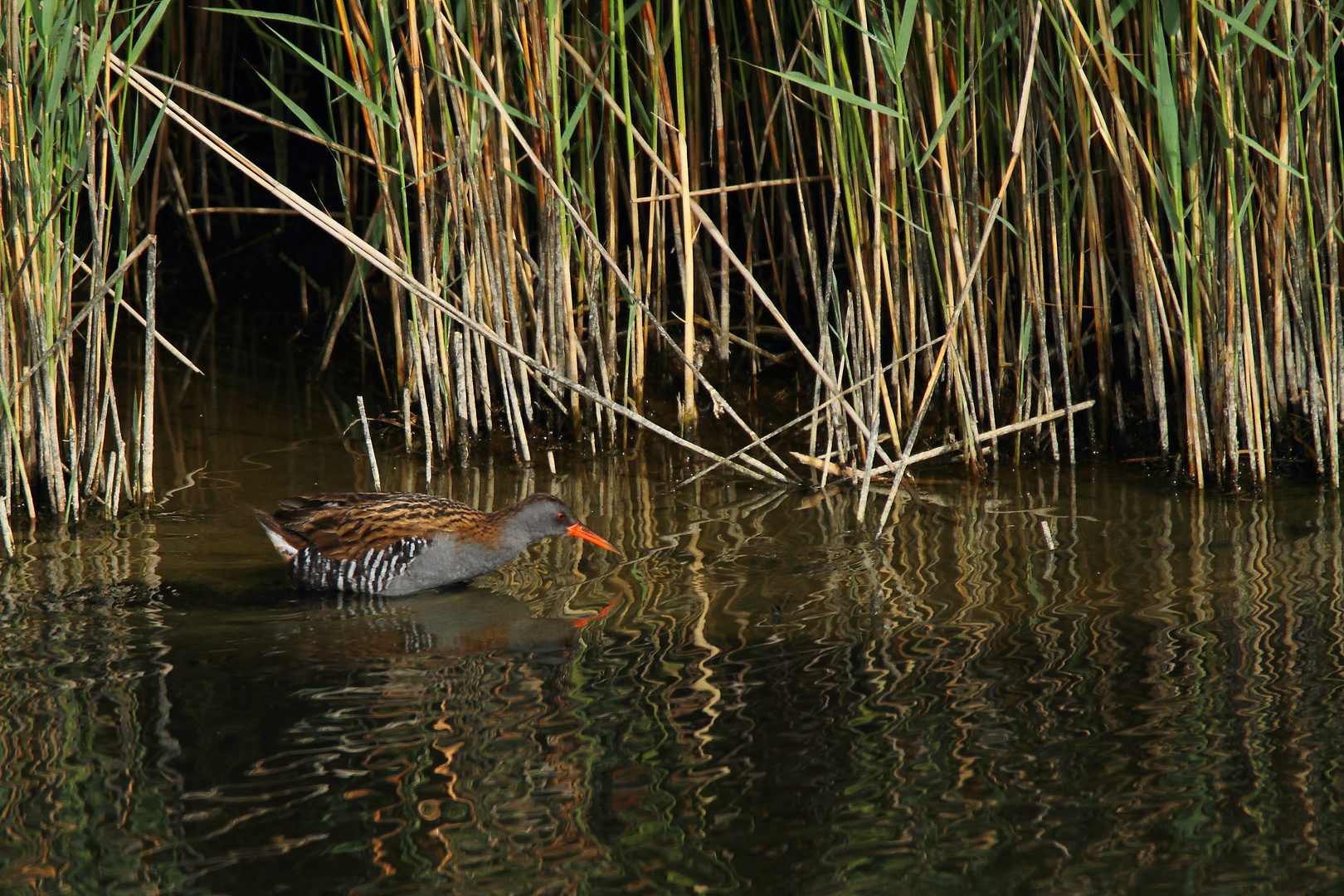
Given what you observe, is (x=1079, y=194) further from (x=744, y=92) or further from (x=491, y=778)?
(x=491, y=778)

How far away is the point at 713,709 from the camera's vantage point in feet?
13.1

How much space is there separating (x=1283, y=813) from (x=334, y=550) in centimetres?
316

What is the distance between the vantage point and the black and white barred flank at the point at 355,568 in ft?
16.8

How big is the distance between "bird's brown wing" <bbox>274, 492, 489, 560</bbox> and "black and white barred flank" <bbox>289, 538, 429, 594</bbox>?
0.08 ft

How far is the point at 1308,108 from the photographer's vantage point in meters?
5.64

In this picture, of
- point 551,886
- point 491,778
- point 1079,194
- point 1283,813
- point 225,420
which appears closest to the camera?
point 551,886

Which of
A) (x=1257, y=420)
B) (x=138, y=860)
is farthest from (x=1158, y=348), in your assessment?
(x=138, y=860)

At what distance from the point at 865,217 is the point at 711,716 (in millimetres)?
2832

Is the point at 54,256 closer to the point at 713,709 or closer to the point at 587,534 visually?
the point at 587,534

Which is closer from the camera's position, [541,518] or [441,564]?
[441,564]

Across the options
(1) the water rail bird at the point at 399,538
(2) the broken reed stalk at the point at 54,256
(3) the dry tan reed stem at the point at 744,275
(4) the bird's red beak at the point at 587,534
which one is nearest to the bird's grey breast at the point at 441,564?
(1) the water rail bird at the point at 399,538

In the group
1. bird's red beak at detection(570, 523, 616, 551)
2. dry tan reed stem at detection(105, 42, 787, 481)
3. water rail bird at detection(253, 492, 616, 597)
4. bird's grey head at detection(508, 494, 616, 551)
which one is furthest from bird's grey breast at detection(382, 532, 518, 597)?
dry tan reed stem at detection(105, 42, 787, 481)

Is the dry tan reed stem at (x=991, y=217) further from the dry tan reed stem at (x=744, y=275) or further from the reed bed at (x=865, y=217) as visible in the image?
the dry tan reed stem at (x=744, y=275)

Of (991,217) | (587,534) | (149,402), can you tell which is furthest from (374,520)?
(991,217)
